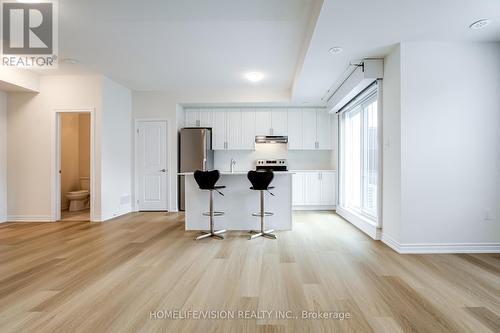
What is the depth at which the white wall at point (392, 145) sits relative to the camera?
10.9ft

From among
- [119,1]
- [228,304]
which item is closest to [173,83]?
[119,1]

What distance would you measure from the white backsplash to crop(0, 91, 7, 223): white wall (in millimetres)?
4303

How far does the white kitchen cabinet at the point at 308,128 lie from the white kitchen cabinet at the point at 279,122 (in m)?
0.45

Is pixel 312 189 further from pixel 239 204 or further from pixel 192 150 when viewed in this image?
pixel 192 150

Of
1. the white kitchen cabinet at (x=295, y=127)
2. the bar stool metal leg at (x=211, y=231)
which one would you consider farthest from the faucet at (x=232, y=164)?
the bar stool metal leg at (x=211, y=231)

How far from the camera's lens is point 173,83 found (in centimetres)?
579

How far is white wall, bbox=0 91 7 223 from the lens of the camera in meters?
5.18

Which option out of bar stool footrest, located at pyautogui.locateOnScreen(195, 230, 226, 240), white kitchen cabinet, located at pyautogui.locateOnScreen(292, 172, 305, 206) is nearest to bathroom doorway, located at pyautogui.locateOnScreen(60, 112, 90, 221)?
bar stool footrest, located at pyautogui.locateOnScreen(195, 230, 226, 240)

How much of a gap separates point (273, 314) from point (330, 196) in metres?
4.86

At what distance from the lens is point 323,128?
21.8ft

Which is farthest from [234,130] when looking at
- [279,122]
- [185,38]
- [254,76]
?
[185,38]

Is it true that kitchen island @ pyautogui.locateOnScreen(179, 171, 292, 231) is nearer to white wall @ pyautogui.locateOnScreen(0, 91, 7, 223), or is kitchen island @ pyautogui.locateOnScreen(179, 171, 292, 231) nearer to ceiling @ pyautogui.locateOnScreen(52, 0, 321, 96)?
ceiling @ pyautogui.locateOnScreen(52, 0, 321, 96)

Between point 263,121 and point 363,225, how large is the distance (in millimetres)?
3475

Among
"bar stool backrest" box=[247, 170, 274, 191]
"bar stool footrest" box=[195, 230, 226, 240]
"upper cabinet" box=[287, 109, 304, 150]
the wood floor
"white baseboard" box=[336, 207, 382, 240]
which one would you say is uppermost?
"upper cabinet" box=[287, 109, 304, 150]
